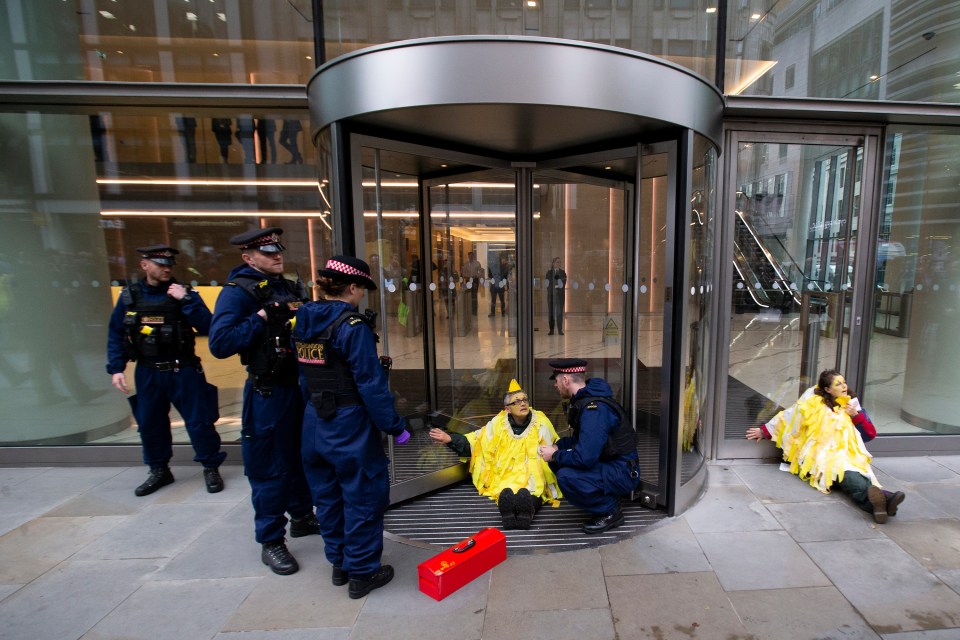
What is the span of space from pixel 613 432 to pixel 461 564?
1298 millimetres

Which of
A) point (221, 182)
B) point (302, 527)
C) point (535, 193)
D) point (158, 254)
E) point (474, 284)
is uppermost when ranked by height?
point (221, 182)

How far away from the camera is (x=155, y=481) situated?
13.0ft

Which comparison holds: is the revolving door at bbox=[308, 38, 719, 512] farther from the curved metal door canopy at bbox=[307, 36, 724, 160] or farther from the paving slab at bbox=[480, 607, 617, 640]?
the paving slab at bbox=[480, 607, 617, 640]

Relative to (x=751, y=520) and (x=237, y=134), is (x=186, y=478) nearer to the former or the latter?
(x=237, y=134)

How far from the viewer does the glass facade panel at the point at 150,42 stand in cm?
423

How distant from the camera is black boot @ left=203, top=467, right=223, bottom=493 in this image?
3943 millimetres

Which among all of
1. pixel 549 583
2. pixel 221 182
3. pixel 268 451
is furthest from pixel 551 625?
pixel 221 182

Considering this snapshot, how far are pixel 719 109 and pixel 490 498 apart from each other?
3.37m

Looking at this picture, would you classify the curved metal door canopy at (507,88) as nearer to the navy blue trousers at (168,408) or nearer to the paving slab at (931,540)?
the navy blue trousers at (168,408)

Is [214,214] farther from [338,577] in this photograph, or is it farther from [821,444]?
[821,444]

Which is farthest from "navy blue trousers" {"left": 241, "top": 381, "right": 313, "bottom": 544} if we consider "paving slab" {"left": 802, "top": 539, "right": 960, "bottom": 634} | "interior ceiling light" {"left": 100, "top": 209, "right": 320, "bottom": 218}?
"paving slab" {"left": 802, "top": 539, "right": 960, "bottom": 634}

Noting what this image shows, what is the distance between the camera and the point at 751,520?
133 inches

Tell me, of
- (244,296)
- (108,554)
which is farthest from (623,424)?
(108,554)

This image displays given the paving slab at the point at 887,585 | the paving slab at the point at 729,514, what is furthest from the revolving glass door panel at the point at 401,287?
the paving slab at the point at 887,585
